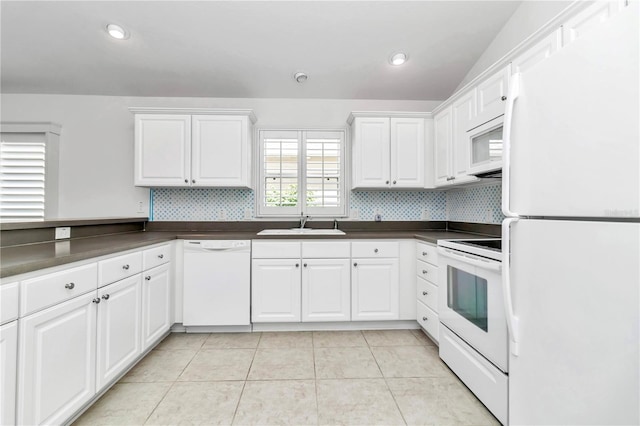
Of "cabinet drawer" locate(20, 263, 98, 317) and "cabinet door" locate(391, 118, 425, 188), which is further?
"cabinet door" locate(391, 118, 425, 188)

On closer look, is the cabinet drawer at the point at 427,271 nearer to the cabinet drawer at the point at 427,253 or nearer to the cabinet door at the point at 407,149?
the cabinet drawer at the point at 427,253

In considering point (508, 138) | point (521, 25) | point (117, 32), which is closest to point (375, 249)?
point (508, 138)

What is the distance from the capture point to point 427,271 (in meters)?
2.35

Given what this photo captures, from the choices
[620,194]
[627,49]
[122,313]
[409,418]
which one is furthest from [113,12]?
[409,418]

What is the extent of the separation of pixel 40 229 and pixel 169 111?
4.73 feet

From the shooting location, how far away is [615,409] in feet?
2.61

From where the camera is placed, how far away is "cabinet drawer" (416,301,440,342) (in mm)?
2217

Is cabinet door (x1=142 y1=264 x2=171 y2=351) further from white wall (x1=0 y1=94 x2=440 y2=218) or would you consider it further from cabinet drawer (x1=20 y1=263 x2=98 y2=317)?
white wall (x1=0 y1=94 x2=440 y2=218)

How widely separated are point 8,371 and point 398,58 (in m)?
3.18

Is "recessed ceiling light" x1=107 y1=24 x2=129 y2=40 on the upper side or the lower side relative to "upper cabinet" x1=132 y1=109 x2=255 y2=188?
upper

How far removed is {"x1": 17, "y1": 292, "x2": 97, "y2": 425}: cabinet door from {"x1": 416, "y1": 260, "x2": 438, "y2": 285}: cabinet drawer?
221 cm

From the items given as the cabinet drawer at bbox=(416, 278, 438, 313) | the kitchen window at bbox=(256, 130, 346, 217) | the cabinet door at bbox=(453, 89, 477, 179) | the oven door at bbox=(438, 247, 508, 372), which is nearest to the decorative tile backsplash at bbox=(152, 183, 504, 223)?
the kitchen window at bbox=(256, 130, 346, 217)

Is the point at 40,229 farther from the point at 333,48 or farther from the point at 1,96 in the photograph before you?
the point at 333,48

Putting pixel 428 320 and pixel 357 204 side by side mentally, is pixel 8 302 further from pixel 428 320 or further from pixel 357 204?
pixel 357 204
